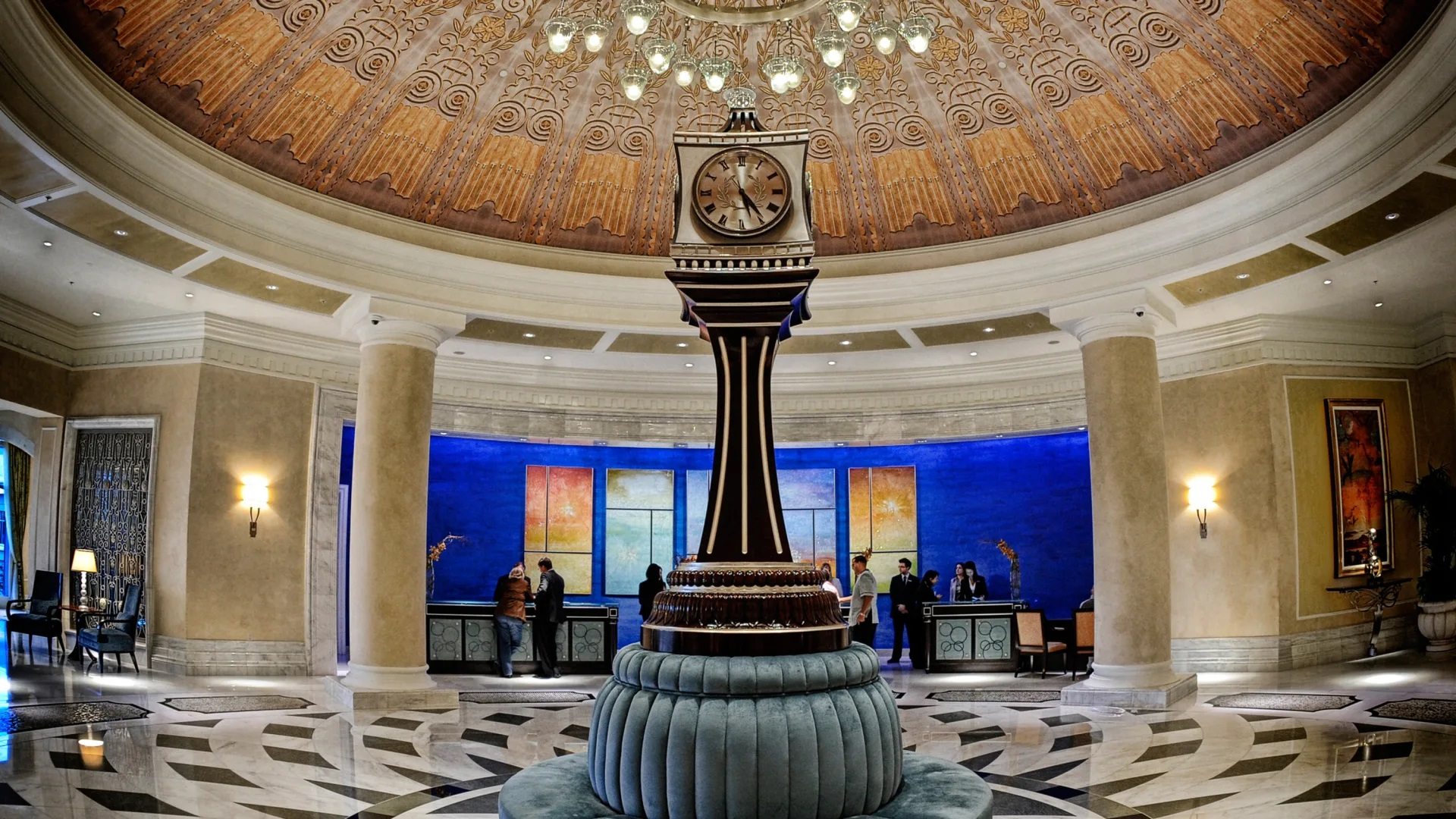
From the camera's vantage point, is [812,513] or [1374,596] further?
[812,513]

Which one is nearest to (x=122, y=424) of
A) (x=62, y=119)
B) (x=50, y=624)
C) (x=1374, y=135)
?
(x=50, y=624)

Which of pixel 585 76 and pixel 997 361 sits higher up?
pixel 585 76

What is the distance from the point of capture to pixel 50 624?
11.2 metres

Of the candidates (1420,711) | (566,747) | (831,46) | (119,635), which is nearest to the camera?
(831,46)

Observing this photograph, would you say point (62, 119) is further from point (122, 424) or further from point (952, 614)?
point (952, 614)

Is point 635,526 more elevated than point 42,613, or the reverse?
point 635,526

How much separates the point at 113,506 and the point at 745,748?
36.0 feet

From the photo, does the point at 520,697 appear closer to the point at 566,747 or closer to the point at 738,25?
the point at 566,747

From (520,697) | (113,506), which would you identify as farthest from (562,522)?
(113,506)

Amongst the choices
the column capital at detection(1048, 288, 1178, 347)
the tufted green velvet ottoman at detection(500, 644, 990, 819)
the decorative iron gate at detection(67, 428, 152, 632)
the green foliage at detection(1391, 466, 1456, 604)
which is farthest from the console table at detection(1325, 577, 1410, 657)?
the decorative iron gate at detection(67, 428, 152, 632)

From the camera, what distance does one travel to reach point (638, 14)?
6.17 metres

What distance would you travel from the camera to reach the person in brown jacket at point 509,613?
12.1 meters

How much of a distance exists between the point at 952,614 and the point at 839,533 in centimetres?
295

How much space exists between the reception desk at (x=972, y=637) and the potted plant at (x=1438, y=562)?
430 cm
